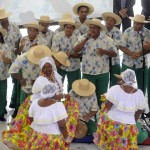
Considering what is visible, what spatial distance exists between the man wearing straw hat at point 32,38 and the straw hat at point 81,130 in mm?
1538

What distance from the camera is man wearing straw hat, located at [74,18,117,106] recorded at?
7.08 metres

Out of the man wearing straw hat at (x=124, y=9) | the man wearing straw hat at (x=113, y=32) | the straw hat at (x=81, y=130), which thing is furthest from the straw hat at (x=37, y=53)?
the man wearing straw hat at (x=124, y=9)

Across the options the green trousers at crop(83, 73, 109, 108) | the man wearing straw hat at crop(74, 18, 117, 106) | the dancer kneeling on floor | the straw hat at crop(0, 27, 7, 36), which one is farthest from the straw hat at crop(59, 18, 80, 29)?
the dancer kneeling on floor

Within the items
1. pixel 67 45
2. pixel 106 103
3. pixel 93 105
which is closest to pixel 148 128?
pixel 93 105

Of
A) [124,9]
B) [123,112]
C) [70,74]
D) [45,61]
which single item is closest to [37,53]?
[45,61]

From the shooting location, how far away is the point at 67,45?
745 centimetres

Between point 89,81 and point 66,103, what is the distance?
89 cm

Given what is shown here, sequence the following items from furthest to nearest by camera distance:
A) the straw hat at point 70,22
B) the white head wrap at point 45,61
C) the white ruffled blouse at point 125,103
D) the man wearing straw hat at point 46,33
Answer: the man wearing straw hat at point 46,33 → the straw hat at point 70,22 → the white head wrap at point 45,61 → the white ruffled blouse at point 125,103

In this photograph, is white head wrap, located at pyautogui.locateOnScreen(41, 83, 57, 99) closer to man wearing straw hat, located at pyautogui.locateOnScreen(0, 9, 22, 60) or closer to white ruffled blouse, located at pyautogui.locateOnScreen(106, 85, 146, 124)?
white ruffled blouse, located at pyautogui.locateOnScreen(106, 85, 146, 124)

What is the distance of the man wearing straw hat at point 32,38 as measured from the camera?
7.20 metres

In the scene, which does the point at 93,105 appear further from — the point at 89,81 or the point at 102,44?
the point at 102,44

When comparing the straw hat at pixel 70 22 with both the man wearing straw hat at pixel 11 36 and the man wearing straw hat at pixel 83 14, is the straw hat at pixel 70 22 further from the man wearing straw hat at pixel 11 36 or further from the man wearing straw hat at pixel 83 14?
the man wearing straw hat at pixel 11 36

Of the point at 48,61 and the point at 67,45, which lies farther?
the point at 67,45

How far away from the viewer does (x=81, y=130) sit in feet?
21.5
